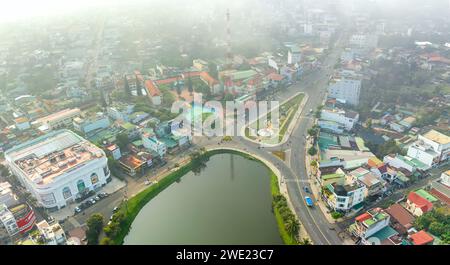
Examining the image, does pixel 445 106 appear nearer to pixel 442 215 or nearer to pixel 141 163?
pixel 442 215

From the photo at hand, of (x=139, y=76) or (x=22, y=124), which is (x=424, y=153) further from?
(x=22, y=124)

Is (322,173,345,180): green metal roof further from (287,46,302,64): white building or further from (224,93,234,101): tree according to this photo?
(287,46,302,64): white building

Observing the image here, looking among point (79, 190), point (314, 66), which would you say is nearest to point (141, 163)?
point (79, 190)

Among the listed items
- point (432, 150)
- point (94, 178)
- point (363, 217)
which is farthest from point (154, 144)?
point (432, 150)

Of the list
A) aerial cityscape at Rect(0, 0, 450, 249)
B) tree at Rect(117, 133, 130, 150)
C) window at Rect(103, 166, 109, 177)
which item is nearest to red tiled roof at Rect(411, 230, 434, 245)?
aerial cityscape at Rect(0, 0, 450, 249)

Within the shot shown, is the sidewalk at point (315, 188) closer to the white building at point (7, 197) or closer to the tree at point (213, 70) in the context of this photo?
the tree at point (213, 70)
